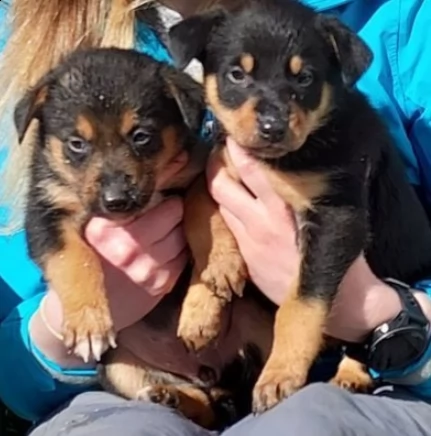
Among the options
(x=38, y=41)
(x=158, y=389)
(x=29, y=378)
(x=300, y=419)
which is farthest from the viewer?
(x=38, y=41)

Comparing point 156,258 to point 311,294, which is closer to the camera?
point 311,294

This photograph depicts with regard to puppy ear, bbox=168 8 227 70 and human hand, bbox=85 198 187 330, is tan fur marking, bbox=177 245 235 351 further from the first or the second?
puppy ear, bbox=168 8 227 70

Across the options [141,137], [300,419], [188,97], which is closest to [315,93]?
[188,97]

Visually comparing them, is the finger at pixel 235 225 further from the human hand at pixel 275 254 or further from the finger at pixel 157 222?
the finger at pixel 157 222

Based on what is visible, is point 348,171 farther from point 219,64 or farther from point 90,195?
point 90,195

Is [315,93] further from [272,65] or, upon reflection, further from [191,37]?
[191,37]

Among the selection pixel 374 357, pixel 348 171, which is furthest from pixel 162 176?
pixel 374 357
